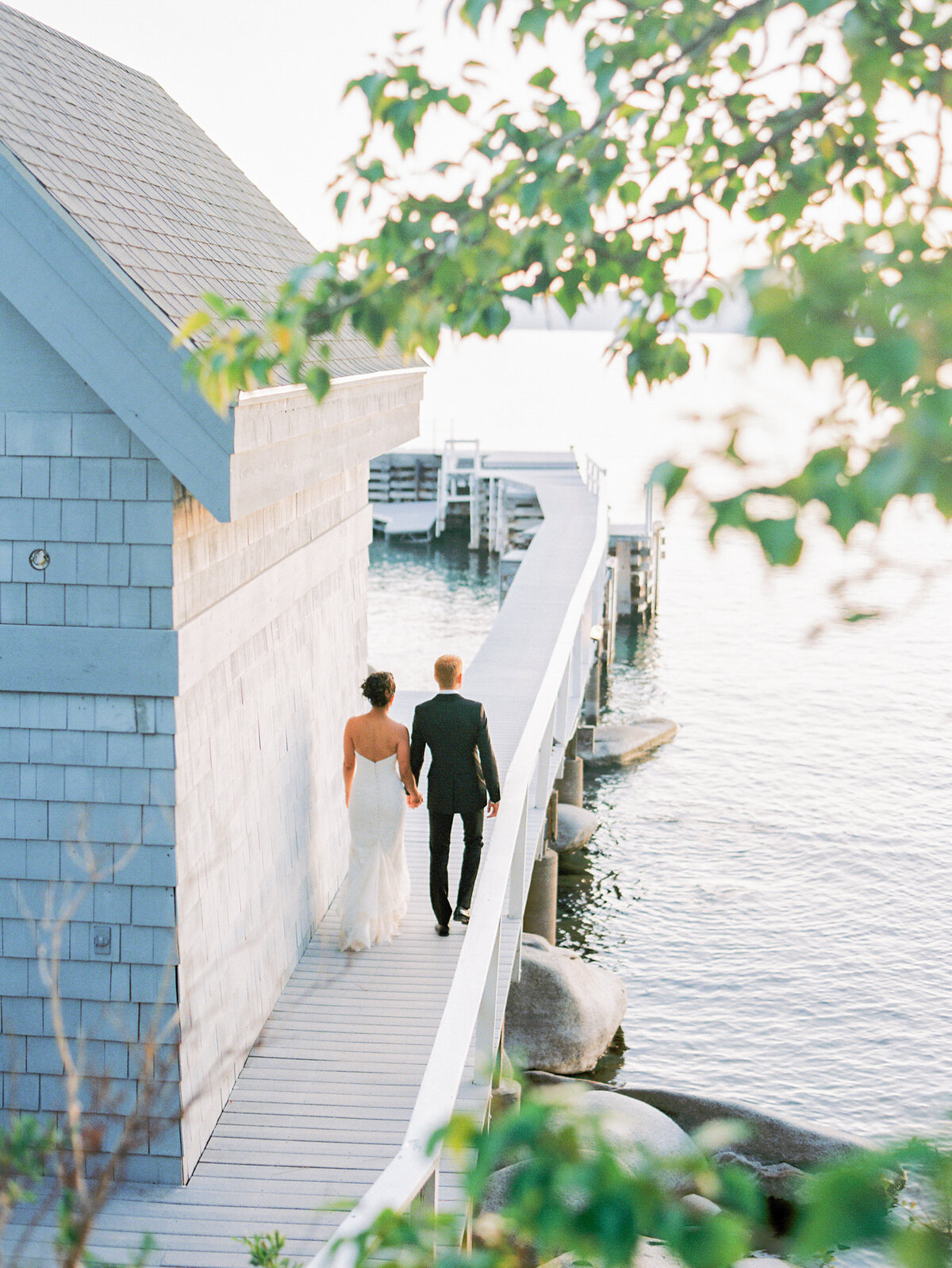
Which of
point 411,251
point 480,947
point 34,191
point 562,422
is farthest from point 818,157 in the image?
point 562,422

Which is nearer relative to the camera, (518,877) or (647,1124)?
(647,1124)

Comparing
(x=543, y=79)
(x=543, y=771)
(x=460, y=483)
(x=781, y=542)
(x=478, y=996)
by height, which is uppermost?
(x=543, y=79)

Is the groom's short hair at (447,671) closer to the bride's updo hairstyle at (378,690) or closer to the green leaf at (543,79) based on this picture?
the bride's updo hairstyle at (378,690)

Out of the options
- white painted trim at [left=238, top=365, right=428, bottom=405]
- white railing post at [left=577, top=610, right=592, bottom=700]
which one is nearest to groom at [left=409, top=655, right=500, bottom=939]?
white painted trim at [left=238, top=365, right=428, bottom=405]

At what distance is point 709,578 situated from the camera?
139ft

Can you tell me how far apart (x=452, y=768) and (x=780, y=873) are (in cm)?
1021

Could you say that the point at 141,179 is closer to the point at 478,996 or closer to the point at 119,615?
the point at 119,615

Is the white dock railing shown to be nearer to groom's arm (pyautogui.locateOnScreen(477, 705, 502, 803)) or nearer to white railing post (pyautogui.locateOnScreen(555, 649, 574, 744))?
groom's arm (pyautogui.locateOnScreen(477, 705, 502, 803))

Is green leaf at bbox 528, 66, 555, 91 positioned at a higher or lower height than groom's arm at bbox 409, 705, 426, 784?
higher

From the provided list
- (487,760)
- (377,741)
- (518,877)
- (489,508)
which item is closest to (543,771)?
(518,877)

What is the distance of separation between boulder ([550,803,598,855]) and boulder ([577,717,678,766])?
12.1 ft

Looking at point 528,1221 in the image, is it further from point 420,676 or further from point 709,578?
point 709,578

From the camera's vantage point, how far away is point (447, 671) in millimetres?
8047

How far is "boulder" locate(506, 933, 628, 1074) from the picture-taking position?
1098 cm
